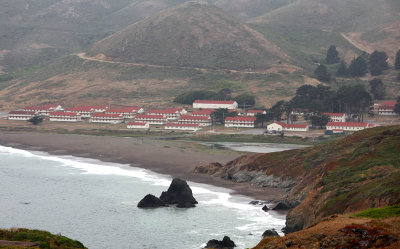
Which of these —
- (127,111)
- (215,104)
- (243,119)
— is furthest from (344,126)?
(127,111)

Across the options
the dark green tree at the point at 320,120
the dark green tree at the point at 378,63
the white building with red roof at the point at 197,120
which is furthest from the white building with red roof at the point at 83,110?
the dark green tree at the point at 378,63

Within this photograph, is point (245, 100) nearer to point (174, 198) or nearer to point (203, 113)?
point (203, 113)

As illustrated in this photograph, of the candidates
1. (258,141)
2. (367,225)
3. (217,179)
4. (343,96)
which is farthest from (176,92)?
(367,225)

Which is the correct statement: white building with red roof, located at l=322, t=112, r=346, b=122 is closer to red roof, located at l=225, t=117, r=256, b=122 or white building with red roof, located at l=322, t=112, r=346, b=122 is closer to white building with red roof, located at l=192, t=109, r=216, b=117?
red roof, located at l=225, t=117, r=256, b=122

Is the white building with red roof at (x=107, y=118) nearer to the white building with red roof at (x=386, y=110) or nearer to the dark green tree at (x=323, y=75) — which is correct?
the white building with red roof at (x=386, y=110)

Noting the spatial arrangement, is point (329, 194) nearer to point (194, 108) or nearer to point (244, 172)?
point (244, 172)
